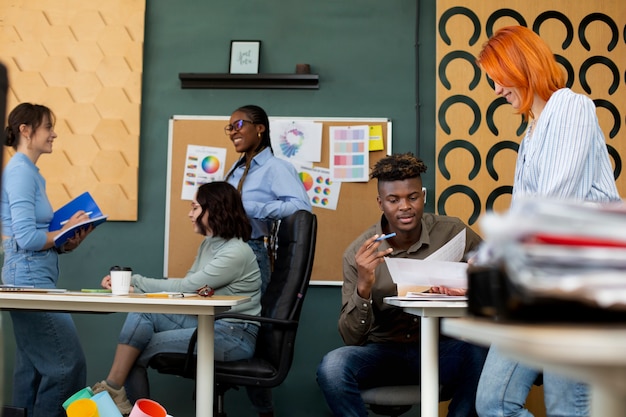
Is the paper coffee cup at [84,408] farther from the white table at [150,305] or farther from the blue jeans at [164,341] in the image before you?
the blue jeans at [164,341]

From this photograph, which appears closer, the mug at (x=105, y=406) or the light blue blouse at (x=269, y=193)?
the mug at (x=105, y=406)

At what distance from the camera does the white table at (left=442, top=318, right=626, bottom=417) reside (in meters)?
0.56

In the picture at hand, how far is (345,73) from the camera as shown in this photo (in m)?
4.38

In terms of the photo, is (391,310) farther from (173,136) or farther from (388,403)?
(173,136)

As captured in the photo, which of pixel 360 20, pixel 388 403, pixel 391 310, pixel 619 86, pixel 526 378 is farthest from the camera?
pixel 360 20

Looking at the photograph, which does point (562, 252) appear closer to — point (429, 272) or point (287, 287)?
point (429, 272)

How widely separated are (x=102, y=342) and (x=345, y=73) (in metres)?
2.05

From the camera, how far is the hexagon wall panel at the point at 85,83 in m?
4.30

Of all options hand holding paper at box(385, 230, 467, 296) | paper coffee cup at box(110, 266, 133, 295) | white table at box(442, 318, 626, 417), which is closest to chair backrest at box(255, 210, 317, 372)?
paper coffee cup at box(110, 266, 133, 295)

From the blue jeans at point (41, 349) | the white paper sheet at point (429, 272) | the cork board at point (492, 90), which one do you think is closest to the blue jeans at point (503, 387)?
the white paper sheet at point (429, 272)

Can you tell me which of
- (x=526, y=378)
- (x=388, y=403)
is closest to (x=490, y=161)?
(x=388, y=403)

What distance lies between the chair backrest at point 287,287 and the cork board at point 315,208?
1.16 m

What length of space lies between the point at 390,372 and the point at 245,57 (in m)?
2.21

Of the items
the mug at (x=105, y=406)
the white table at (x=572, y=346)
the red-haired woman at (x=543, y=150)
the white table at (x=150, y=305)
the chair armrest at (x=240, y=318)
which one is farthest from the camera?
the chair armrest at (x=240, y=318)
